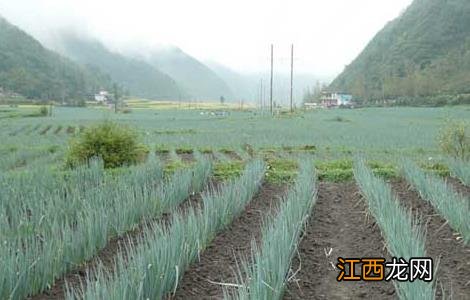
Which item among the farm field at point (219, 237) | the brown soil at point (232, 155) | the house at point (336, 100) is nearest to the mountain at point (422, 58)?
the house at point (336, 100)

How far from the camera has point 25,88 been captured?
66.3 m

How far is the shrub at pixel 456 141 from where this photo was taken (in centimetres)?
1060

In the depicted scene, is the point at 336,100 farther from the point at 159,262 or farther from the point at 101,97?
the point at 159,262

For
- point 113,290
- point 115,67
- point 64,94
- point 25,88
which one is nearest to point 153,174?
point 113,290

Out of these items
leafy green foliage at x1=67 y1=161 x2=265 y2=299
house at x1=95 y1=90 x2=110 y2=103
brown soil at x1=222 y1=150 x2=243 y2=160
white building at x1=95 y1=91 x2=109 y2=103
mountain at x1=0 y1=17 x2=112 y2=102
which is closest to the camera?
leafy green foliage at x1=67 y1=161 x2=265 y2=299

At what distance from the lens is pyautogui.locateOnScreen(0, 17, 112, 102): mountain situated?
66.4 m

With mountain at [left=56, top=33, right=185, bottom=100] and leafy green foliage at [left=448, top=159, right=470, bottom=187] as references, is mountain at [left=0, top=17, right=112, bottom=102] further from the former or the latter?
leafy green foliage at [left=448, top=159, right=470, bottom=187]

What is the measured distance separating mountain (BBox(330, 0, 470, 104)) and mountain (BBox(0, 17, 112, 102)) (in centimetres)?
3948

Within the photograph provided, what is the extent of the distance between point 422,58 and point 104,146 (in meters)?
62.7

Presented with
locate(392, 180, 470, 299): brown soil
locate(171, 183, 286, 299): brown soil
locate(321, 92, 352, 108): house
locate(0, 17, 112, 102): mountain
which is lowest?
locate(171, 183, 286, 299): brown soil

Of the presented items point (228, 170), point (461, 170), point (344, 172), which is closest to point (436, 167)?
point (344, 172)

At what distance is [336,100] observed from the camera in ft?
244

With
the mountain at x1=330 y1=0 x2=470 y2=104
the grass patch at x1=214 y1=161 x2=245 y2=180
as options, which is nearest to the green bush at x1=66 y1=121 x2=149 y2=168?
the grass patch at x1=214 y1=161 x2=245 y2=180

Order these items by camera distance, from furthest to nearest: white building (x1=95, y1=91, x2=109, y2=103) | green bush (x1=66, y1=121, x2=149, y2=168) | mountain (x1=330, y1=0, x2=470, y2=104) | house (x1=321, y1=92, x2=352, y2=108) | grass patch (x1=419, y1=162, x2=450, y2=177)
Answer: white building (x1=95, y1=91, x2=109, y2=103)
house (x1=321, y1=92, x2=352, y2=108)
mountain (x1=330, y1=0, x2=470, y2=104)
green bush (x1=66, y1=121, x2=149, y2=168)
grass patch (x1=419, y1=162, x2=450, y2=177)
